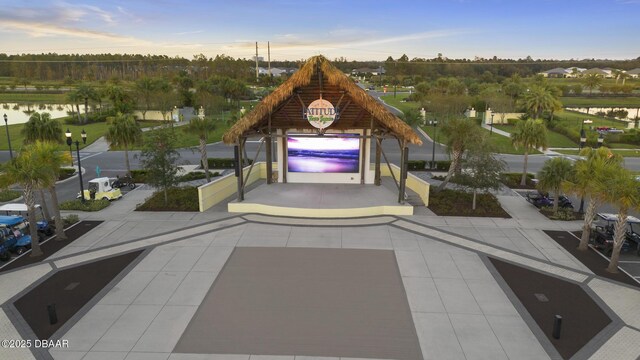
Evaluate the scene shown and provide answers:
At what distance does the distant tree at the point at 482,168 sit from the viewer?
22.6m

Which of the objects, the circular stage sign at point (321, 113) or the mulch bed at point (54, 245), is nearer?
the mulch bed at point (54, 245)

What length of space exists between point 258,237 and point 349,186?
873 centimetres

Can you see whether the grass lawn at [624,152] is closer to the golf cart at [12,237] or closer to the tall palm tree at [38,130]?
the golf cart at [12,237]

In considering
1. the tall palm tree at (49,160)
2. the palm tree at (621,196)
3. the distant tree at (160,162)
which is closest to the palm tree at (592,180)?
the palm tree at (621,196)

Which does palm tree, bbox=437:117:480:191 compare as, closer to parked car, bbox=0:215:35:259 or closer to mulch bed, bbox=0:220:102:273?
mulch bed, bbox=0:220:102:273

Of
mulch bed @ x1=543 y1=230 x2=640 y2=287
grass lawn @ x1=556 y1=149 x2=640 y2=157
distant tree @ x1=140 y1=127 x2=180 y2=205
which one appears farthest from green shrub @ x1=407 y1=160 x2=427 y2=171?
distant tree @ x1=140 y1=127 x2=180 y2=205

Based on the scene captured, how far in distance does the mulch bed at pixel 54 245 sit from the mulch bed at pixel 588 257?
23.6 m

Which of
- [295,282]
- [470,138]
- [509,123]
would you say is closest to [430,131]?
[509,123]

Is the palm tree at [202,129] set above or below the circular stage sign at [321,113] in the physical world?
below

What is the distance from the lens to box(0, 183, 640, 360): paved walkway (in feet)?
38.7

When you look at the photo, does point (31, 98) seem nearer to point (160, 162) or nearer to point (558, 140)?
point (160, 162)

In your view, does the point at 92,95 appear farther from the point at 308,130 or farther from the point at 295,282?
the point at 295,282

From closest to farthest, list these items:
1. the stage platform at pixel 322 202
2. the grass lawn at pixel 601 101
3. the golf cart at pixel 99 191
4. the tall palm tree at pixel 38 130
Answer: the stage platform at pixel 322 202 → the golf cart at pixel 99 191 → the tall palm tree at pixel 38 130 → the grass lawn at pixel 601 101

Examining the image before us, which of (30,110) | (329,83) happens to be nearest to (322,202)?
(329,83)
